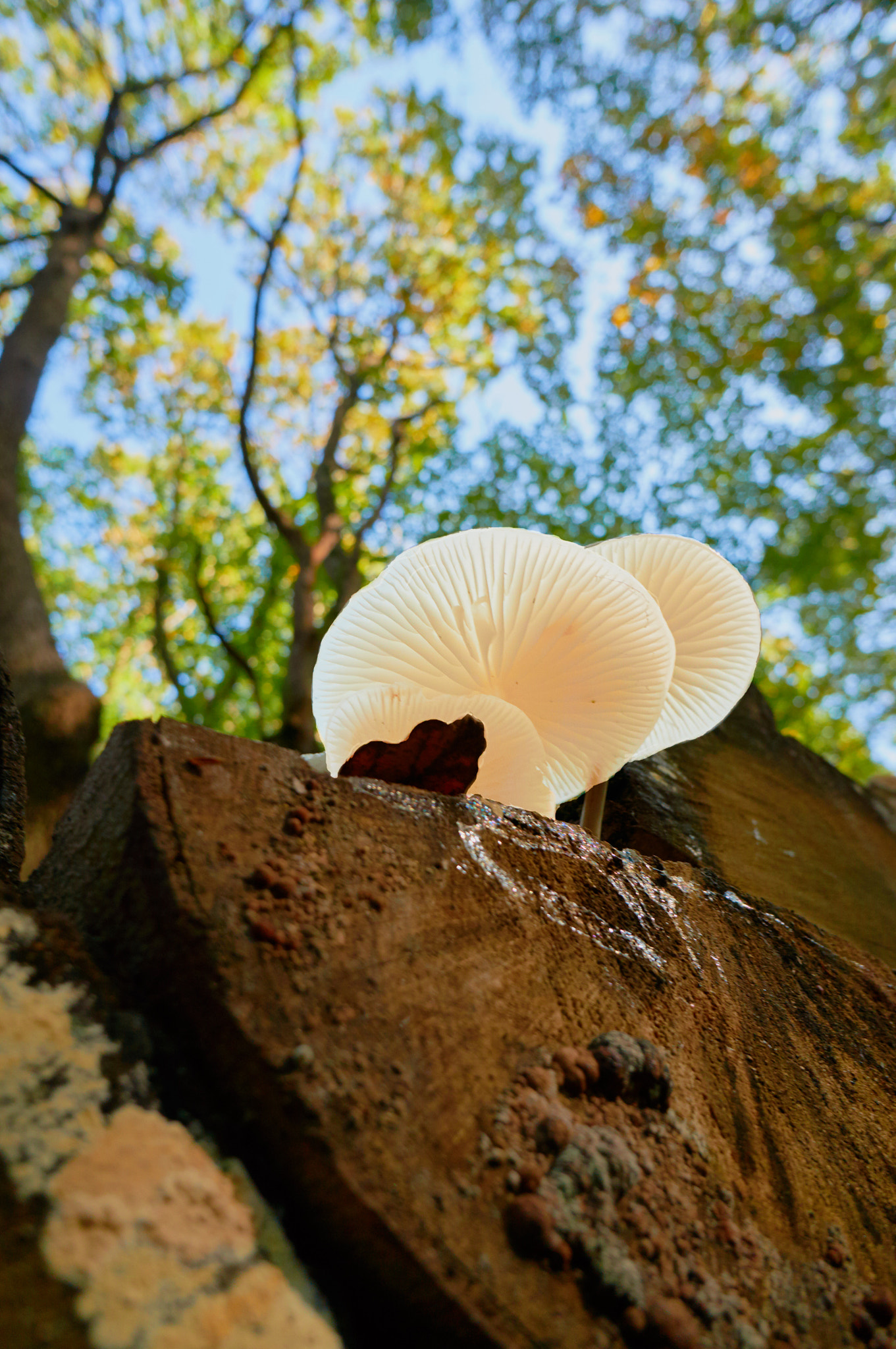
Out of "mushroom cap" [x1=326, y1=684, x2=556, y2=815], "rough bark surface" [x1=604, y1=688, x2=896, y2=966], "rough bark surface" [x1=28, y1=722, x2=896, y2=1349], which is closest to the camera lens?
"rough bark surface" [x1=28, y1=722, x2=896, y2=1349]

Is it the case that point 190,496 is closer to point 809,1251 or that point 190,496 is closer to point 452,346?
point 452,346

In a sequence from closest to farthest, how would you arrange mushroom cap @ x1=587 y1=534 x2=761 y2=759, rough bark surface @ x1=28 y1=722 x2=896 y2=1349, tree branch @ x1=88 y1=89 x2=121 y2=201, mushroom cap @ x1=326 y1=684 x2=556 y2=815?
1. rough bark surface @ x1=28 y1=722 x2=896 y2=1349
2. mushroom cap @ x1=326 y1=684 x2=556 y2=815
3. mushroom cap @ x1=587 y1=534 x2=761 y2=759
4. tree branch @ x1=88 y1=89 x2=121 y2=201

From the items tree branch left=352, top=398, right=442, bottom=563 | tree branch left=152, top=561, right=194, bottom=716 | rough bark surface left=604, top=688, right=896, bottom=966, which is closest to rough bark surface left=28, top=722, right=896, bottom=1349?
rough bark surface left=604, top=688, right=896, bottom=966

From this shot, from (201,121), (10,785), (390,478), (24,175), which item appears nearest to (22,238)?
(24,175)

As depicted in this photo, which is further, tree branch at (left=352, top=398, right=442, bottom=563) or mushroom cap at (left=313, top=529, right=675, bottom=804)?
tree branch at (left=352, top=398, right=442, bottom=563)

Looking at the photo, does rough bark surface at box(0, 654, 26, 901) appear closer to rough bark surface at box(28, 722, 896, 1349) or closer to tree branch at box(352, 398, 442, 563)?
rough bark surface at box(28, 722, 896, 1349)

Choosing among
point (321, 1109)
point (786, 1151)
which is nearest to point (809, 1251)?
point (786, 1151)

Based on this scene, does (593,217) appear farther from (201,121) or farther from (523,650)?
(523,650)

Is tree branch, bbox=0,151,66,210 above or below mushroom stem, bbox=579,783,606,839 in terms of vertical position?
above

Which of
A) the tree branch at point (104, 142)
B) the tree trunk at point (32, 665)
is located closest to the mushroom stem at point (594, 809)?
the tree trunk at point (32, 665)
